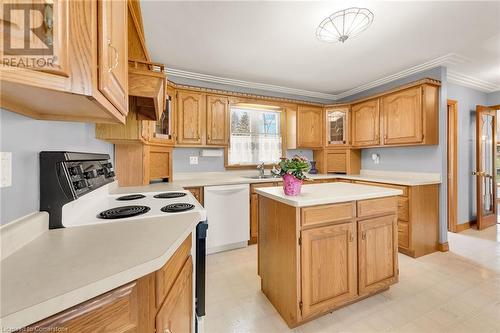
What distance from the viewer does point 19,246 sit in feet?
2.30

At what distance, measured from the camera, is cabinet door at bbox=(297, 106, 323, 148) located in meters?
3.74

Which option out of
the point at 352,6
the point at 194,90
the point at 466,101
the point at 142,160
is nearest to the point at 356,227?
the point at 352,6

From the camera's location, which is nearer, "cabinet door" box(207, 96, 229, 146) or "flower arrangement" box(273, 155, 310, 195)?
"flower arrangement" box(273, 155, 310, 195)

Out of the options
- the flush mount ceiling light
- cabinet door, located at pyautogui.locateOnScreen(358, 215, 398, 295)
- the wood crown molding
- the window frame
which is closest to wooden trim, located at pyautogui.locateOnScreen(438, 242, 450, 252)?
cabinet door, located at pyautogui.locateOnScreen(358, 215, 398, 295)

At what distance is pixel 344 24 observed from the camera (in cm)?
192

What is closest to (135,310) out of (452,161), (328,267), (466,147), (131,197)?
(131,197)

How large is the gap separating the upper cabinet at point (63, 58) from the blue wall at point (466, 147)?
14.9ft

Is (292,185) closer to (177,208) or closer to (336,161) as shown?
(177,208)

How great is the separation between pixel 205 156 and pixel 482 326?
3277 mm

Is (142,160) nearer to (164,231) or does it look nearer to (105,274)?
(164,231)

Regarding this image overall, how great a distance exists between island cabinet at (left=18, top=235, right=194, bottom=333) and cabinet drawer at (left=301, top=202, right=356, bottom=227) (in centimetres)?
87

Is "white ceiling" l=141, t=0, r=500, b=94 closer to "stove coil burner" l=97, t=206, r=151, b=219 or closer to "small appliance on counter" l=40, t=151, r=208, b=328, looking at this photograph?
"small appliance on counter" l=40, t=151, r=208, b=328

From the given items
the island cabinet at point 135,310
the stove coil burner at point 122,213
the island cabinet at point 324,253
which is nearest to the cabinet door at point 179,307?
the island cabinet at point 135,310

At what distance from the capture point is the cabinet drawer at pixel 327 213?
144cm
